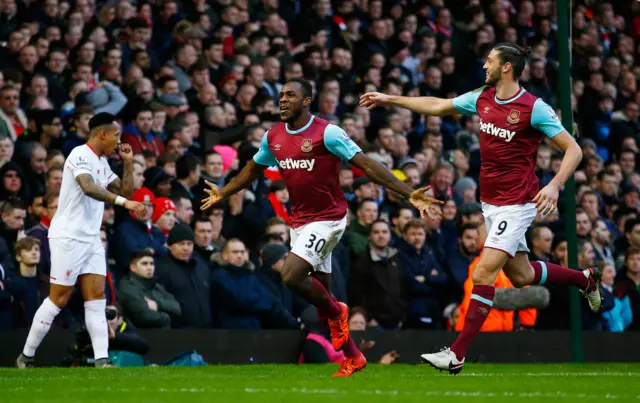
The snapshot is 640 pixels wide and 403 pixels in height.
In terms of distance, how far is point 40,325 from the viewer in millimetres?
12859

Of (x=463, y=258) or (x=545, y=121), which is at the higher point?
(x=545, y=121)

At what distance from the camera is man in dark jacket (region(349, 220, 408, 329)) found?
1616 centimetres

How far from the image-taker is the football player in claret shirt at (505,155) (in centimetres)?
1123

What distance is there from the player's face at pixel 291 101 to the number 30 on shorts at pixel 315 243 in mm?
1101

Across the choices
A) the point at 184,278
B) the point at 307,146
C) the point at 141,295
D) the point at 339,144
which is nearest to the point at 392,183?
the point at 339,144

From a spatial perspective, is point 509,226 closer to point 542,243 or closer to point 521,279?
point 521,279

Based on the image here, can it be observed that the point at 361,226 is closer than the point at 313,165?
No

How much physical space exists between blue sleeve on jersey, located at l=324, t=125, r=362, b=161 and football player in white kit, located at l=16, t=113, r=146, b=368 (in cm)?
251

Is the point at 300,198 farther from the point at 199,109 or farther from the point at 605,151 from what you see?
the point at 605,151

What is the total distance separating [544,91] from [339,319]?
1423 cm

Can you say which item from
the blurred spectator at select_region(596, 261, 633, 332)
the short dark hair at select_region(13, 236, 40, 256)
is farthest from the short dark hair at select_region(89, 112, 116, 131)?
the blurred spectator at select_region(596, 261, 633, 332)

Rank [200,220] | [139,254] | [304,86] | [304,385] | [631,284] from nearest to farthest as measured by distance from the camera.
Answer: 1. [304,385]
2. [304,86]
3. [139,254]
4. [200,220]
5. [631,284]

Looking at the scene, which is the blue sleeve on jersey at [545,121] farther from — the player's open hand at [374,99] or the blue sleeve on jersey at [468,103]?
the player's open hand at [374,99]

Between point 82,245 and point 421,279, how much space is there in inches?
203
